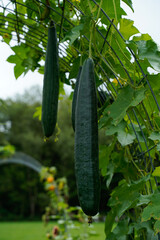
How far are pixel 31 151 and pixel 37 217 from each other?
15.2 ft

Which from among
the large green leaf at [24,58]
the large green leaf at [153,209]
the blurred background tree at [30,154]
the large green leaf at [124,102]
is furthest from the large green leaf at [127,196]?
the blurred background tree at [30,154]

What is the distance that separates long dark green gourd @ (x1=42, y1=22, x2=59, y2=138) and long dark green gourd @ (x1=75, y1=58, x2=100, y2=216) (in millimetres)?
168

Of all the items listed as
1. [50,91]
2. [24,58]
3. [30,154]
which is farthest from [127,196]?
[30,154]

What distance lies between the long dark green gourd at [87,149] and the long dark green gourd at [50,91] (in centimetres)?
17

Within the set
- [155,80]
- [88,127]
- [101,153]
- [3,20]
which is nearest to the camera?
[88,127]

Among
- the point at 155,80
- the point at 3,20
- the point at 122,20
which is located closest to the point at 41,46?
the point at 3,20

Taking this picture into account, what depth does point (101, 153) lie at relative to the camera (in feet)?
4.80

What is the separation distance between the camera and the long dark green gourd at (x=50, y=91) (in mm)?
989

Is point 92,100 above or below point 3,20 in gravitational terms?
below

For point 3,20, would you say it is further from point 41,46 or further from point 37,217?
point 37,217

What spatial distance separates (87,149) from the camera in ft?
2.69

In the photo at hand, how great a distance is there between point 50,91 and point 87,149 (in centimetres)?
27

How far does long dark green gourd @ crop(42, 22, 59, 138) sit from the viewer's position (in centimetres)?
A: 99

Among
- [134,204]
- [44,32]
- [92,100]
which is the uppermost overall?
[44,32]
